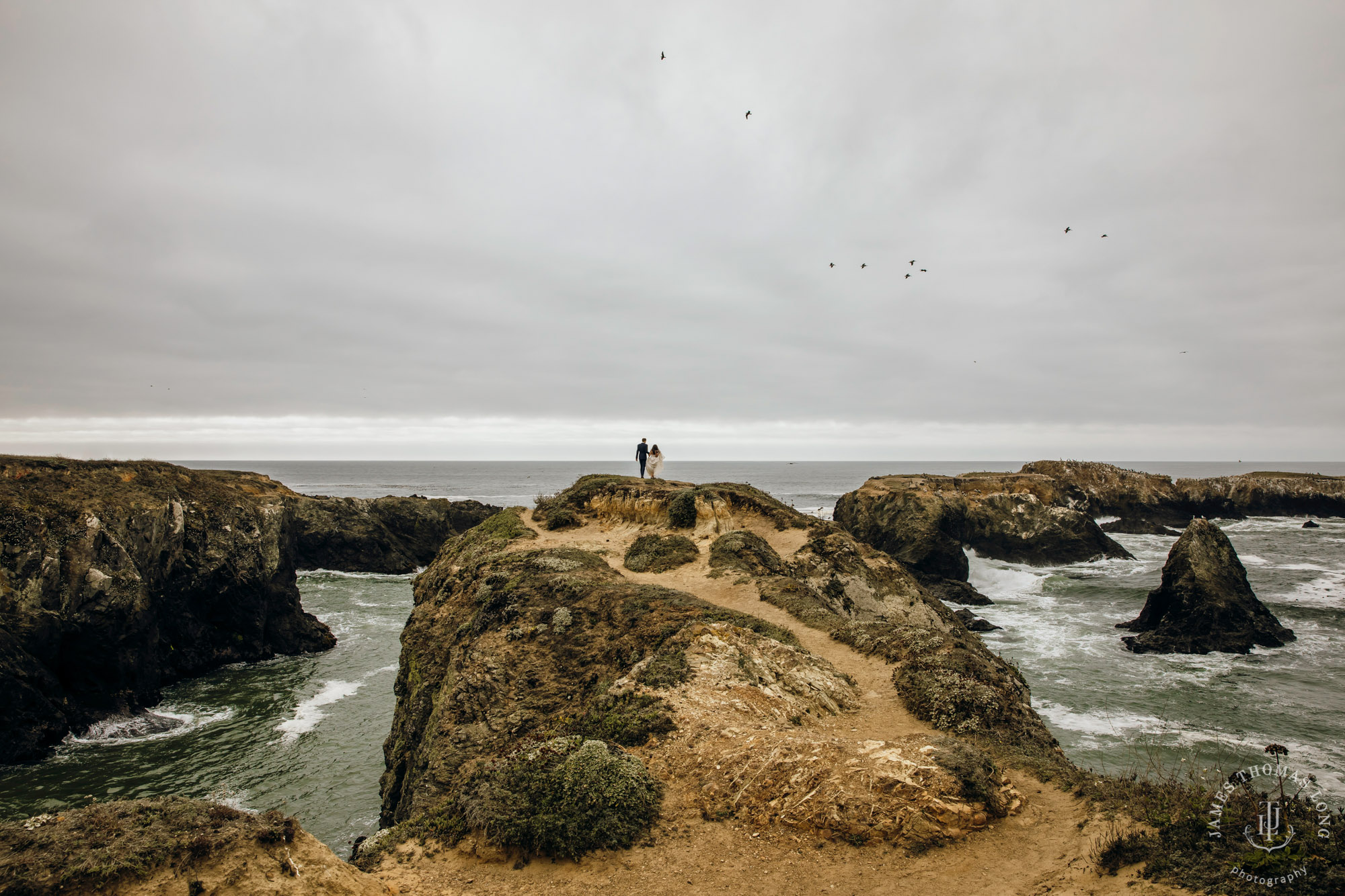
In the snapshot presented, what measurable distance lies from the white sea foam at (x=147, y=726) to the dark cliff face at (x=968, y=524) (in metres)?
40.7

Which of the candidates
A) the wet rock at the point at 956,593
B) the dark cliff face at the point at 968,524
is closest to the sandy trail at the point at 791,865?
the wet rock at the point at 956,593

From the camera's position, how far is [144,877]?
225 inches

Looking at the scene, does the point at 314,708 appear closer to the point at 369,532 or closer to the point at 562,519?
the point at 562,519

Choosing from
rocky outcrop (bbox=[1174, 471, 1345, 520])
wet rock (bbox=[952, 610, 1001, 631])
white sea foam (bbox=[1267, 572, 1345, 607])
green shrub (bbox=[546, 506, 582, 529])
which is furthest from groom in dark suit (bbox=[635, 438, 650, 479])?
rocky outcrop (bbox=[1174, 471, 1345, 520])

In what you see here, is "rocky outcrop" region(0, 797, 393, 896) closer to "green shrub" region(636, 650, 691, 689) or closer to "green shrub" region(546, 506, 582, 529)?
"green shrub" region(636, 650, 691, 689)

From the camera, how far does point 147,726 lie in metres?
22.9

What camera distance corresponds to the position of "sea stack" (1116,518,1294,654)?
29.9 meters

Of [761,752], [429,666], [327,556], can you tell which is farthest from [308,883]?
[327,556]

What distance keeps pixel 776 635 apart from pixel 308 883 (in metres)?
9.66

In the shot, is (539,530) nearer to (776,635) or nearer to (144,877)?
(776,635)

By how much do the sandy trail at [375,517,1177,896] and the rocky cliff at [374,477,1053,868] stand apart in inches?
8.7

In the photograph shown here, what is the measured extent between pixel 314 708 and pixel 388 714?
3355mm

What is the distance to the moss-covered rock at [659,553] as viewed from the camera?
2173 cm

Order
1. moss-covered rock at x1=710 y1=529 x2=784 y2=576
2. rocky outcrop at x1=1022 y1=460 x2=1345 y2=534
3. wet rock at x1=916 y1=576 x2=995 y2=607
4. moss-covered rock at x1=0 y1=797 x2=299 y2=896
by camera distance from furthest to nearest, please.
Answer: rocky outcrop at x1=1022 y1=460 x2=1345 y2=534
wet rock at x1=916 y1=576 x2=995 y2=607
moss-covered rock at x1=710 y1=529 x2=784 y2=576
moss-covered rock at x1=0 y1=797 x2=299 y2=896
